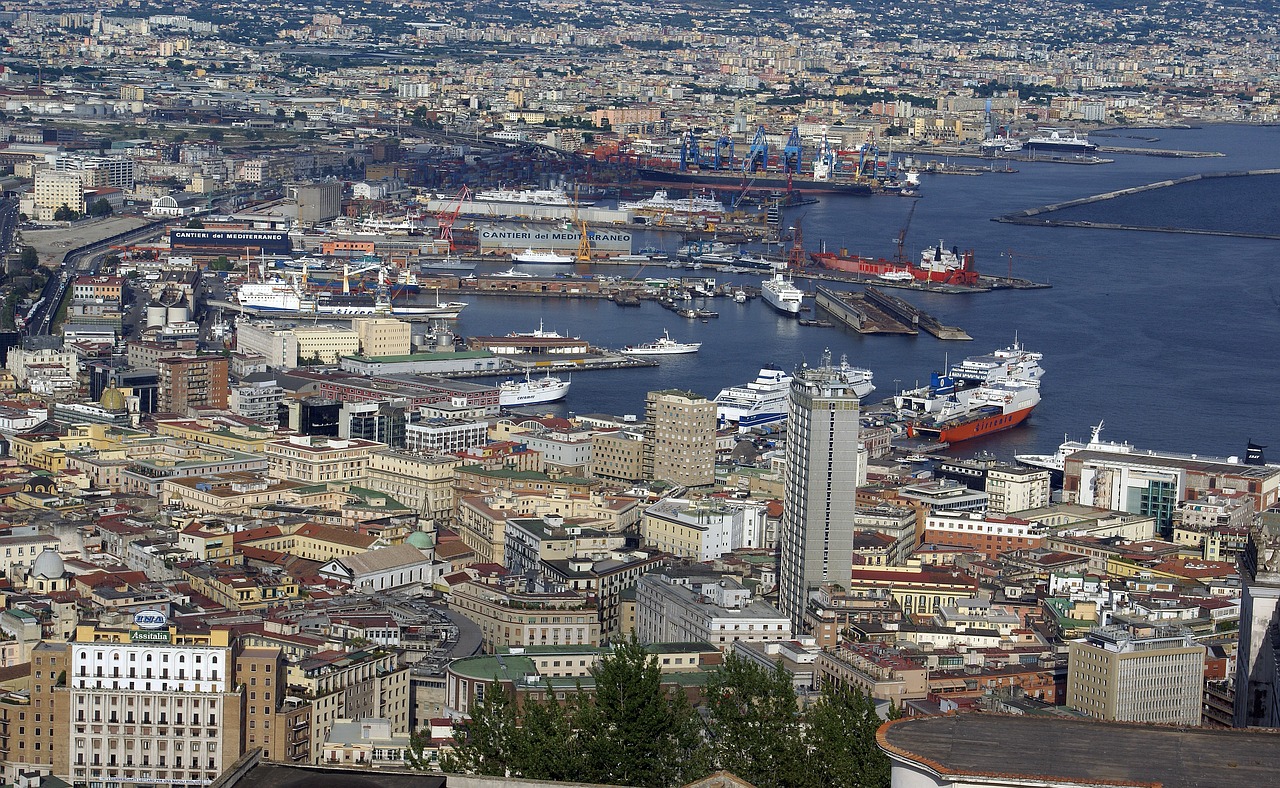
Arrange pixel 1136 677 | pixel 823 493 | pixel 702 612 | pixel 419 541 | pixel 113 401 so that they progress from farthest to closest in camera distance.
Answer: pixel 113 401 → pixel 419 541 → pixel 823 493 → pixel 702 612 → pixel 1136 677

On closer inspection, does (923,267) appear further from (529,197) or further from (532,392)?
(532,392)

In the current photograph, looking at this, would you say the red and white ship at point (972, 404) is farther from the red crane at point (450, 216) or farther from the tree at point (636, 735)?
the tree at point (636, 735)

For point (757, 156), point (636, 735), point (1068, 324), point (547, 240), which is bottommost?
point (1068, 324)

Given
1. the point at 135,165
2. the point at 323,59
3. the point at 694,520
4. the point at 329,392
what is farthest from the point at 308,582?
the point at 323,59

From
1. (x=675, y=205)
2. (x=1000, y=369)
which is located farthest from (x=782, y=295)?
(x=675, y=205)

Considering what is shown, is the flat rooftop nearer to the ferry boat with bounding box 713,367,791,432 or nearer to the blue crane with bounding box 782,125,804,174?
the ferry boat with bounding box 713,367,791,432
